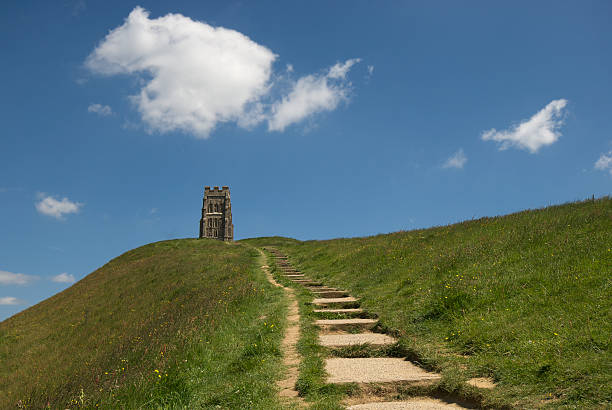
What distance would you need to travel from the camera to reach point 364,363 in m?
7.90

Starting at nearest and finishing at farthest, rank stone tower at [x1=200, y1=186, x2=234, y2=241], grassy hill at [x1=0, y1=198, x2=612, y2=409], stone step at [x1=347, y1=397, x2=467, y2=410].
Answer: stone step at [x1=347, y1=397, x2=467, y2=410] < grassy hill at [x1=0, y1=198, x2=612, y2=409] < stone tower at [x1=200, y1=186, x2=234, y2=241]

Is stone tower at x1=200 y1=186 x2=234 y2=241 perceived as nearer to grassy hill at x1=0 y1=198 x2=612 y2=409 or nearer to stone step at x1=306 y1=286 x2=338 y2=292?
grassy hill at x1=0 y1=198 x2=612 y2=409

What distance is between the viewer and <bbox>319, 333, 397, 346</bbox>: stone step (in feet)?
29.4

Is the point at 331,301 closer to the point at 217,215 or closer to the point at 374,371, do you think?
the point at 374,371

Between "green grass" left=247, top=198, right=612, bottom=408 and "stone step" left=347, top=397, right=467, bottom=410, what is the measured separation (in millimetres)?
352

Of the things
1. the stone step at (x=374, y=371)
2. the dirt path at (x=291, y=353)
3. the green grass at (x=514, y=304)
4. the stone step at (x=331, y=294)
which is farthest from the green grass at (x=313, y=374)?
the stone step at (x=331, y=294)

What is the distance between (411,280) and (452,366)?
19.7 ft

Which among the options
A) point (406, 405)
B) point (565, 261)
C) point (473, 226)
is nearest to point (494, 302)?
point (565, 261)

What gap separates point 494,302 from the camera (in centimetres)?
952

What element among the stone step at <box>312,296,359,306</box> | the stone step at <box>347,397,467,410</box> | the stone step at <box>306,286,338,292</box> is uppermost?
the stone step at <box>306,286,338,292</box>

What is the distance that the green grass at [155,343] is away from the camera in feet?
23.5

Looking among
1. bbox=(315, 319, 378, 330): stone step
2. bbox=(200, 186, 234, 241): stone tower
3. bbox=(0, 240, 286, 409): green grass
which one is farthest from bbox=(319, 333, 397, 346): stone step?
bbox=(200, 186, 234, 241): stone tower

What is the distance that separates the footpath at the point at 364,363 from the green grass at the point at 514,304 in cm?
37

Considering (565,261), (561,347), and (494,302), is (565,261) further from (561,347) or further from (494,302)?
(561,347)
